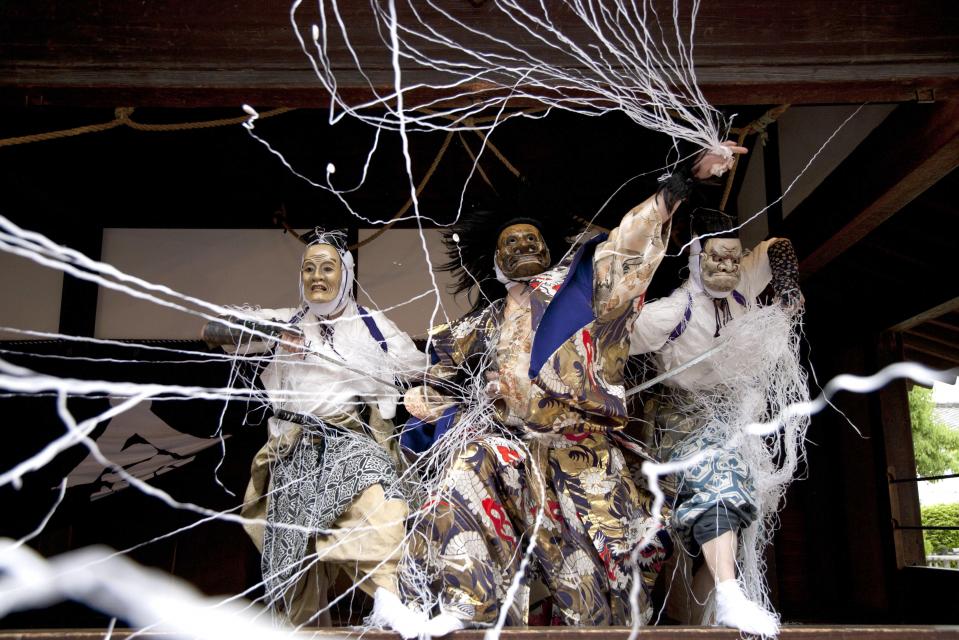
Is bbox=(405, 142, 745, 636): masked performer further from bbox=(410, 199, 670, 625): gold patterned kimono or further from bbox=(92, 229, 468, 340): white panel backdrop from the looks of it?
bbox=(92, 229, 468, 340): white panel backdrop

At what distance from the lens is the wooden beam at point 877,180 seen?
2.47 metres

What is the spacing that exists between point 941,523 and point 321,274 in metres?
11.4

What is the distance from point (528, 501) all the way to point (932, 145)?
1579 mm

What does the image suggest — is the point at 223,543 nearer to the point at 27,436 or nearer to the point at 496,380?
the point at 27,436

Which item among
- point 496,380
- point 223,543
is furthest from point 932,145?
point 223,543

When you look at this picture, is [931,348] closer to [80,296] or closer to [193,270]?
[193,270]

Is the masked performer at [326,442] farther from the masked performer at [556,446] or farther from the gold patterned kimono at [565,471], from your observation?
the gold patterned kimono at [565,471]

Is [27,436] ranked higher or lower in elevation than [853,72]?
lower

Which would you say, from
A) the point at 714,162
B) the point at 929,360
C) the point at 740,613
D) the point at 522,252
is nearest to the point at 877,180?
the point at 714,162

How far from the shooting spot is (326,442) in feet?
8.97

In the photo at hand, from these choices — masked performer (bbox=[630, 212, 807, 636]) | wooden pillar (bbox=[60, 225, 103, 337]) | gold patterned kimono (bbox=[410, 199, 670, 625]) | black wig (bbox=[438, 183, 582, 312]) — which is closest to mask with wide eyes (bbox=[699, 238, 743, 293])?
masked performer (bbox=[630, 212, 807, 636])

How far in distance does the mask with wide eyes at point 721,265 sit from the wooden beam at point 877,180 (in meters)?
0.54

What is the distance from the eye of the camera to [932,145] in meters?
2.47

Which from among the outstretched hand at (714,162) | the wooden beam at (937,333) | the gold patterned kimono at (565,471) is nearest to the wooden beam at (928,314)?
the wooden beam at (937,333)
